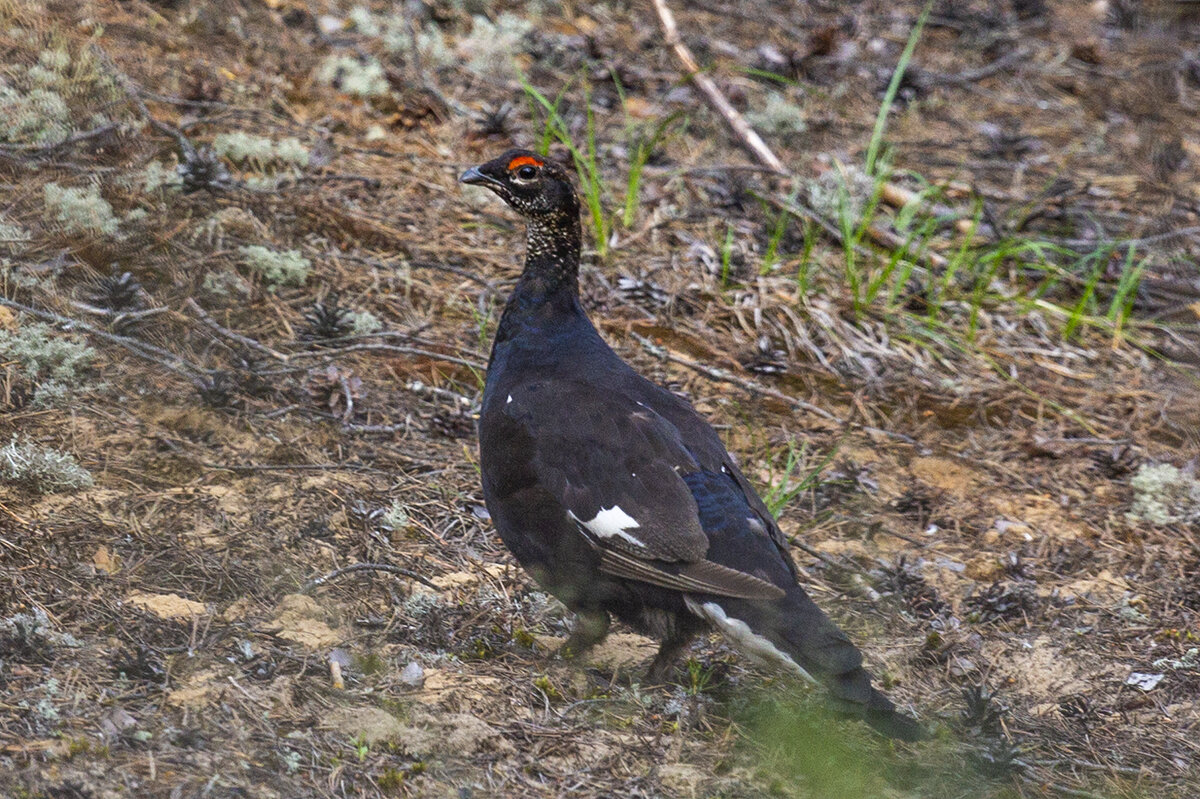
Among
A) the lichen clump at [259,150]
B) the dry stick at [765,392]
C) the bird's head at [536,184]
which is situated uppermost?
the bird's head at [536,184]

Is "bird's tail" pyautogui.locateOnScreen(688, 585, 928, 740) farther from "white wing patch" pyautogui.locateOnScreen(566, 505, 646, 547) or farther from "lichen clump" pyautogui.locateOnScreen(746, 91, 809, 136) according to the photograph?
"lichen clump" pyautogui.locateOnScreen(746, 91, 809, 136)

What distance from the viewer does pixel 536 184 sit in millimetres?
4508

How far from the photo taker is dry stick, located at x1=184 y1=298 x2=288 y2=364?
4.97m

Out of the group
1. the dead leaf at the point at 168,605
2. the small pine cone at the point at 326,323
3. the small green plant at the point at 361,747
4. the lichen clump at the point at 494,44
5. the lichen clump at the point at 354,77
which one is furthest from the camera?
the lichen clump at the point at 494,44

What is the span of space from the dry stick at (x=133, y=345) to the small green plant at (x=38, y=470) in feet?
2.52

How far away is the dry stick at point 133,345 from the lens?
457cm

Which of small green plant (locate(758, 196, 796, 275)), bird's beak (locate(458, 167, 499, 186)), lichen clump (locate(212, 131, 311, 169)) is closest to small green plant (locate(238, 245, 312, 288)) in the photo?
lichen clump (locate(212, 131, 311, 169))

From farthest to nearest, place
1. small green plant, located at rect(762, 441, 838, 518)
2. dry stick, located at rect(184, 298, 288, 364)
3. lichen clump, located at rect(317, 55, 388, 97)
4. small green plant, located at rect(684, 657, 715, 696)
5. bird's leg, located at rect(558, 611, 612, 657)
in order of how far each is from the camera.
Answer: lichen clump, located at rect(317, 55, 388, 97) → dry stick, located at rect(184, 298, 288, 364) → small green plant, located at rect(762, 441, 838, 518) → bird's leg, located at rect(558, 611, 612, 657) → small green plant, located at rect(684, 657, 715, 696)

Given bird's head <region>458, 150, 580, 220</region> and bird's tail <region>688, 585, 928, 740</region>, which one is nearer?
bird's tail <region>688, 585, 928, 740</region>

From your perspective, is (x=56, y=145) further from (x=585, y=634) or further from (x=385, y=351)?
(x=585, y=634)

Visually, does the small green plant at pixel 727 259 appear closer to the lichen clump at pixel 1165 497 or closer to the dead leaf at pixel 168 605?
the lichen clump at pixel 1165 497

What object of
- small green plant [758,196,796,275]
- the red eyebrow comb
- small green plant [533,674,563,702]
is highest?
the red eyebrow comb

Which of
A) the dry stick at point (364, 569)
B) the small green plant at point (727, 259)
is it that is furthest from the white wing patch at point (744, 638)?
the small green plant at point (727, 259)

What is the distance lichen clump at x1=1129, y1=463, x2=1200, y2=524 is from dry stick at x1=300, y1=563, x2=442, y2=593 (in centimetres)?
311
